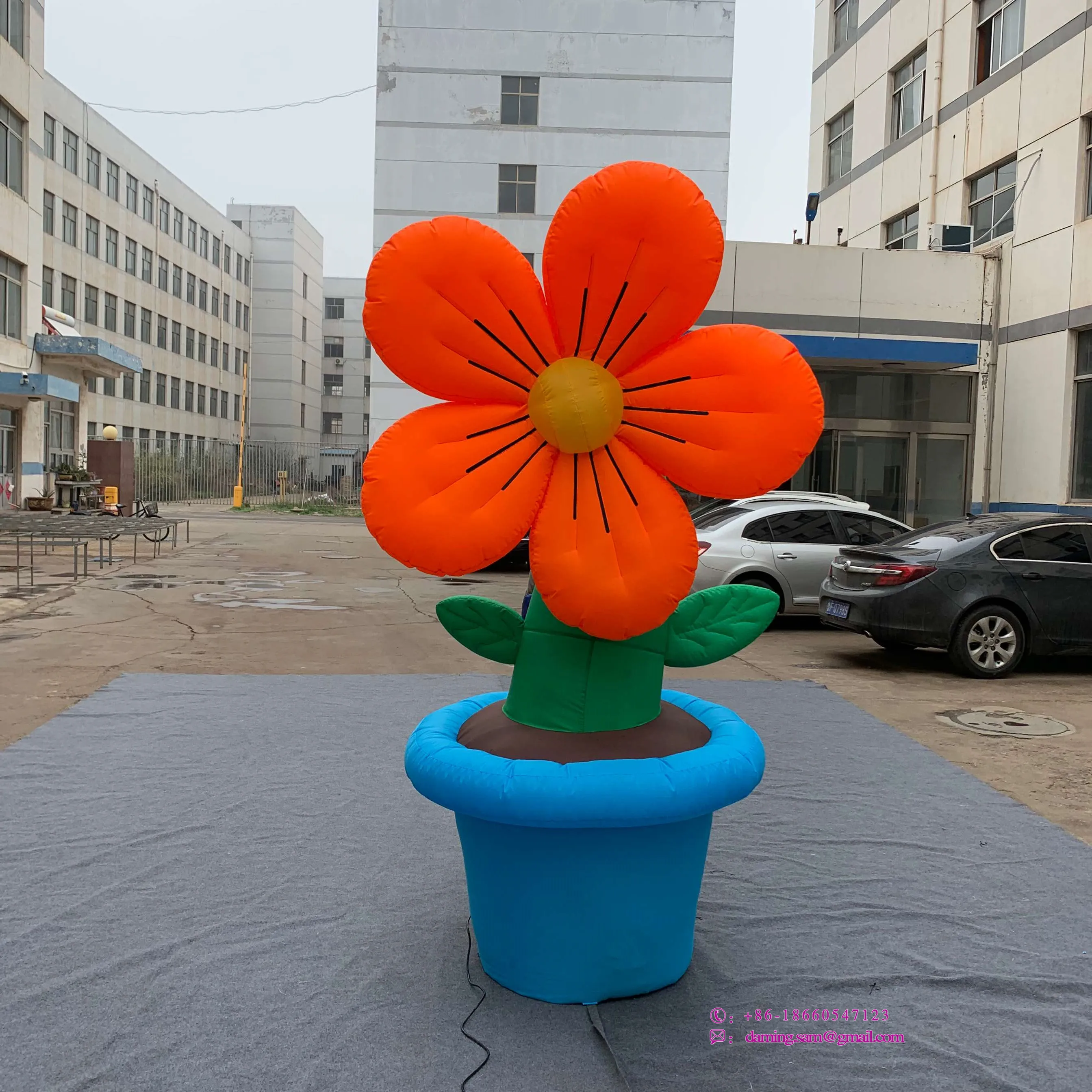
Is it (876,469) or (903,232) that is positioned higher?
(903,232)

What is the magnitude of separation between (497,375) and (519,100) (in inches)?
1417

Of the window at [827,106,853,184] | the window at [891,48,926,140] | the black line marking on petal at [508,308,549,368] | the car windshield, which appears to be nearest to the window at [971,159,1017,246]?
the window at [891,48,926,140]

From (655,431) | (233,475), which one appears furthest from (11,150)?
(655,431)

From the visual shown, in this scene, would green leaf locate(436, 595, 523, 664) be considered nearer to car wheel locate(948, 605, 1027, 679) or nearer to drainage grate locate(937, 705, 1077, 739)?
drainage grate locate(937, 705, 1077, 739)

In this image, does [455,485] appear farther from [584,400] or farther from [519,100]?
[519,100]

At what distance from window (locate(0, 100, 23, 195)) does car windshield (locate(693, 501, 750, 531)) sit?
23.7m

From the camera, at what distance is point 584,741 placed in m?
3.28

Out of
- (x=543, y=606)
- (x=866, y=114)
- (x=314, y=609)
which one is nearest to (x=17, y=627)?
(x=314, y=609)

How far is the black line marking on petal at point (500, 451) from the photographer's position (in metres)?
3.29

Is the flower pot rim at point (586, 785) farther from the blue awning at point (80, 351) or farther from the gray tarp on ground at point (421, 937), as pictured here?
the blue awning at point (80, 351)

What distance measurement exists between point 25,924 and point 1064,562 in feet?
29.7

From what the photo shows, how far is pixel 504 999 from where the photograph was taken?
10.9 ft

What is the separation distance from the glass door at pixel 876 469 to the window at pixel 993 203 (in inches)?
166

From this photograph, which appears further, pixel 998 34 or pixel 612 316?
pixel 998 34
